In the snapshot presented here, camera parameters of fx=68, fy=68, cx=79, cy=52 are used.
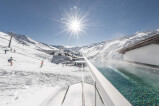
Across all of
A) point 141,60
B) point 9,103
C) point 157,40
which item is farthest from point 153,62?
point 9,103

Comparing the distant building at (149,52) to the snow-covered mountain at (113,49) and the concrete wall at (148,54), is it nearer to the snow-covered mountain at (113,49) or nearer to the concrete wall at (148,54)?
the concrete wall at (148,54)

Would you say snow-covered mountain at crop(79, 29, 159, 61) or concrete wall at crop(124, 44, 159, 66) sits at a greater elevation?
snow-covered mountain at crop(79, 29, 159, 61)

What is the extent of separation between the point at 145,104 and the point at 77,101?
133 centimetres

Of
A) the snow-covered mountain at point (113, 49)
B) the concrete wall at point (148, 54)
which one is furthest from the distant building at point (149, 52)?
the snow-covered mountain at point (113, 49)

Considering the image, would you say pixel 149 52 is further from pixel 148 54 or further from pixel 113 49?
pixel 113 49

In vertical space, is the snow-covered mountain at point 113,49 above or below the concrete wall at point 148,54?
above

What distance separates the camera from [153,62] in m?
2.88

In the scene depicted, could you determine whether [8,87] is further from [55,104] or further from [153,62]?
[153,62]

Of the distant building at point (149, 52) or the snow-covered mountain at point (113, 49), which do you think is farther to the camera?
the snow-covered mountain at point (113, 49)

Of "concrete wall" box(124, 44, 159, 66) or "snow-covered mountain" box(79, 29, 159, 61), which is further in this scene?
"snow-covered mountain" box(79, 29, 159, 61)

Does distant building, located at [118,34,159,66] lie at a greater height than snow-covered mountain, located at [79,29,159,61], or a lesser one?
lesser

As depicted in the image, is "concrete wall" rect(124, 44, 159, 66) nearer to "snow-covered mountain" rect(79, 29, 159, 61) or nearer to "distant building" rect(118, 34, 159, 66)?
"distant building" rect(118, 34, 159, 66)

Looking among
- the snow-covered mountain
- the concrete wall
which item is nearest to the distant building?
the concrete wall

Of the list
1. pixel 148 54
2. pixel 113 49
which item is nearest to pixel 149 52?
pixel 148 54
